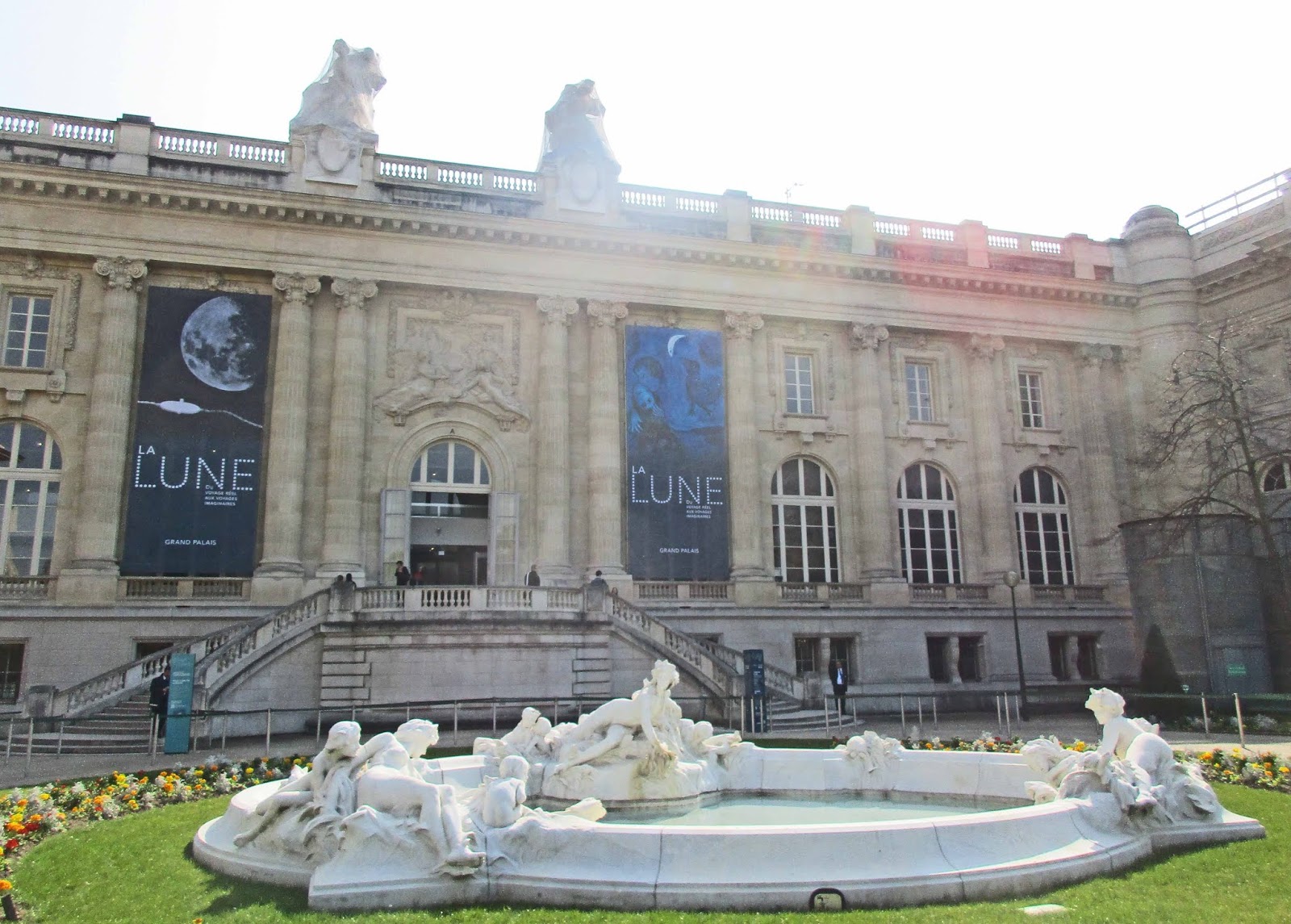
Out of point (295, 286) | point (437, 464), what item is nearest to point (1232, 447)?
point (437, 464)

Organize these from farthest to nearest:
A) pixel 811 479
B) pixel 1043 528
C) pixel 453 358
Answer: pixel 1043 528 → pixel 811 479 → pixel 453 358

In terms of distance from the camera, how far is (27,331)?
2991 cm

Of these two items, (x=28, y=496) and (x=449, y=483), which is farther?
(x=449, y=483)

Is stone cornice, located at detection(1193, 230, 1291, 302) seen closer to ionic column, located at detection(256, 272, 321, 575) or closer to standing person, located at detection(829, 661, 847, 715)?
standing person, located at detection(829, 661, 847, 715)

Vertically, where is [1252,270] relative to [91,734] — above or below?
above

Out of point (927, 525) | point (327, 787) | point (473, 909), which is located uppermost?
point (927, 525)

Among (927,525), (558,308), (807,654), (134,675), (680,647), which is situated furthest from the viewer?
(927,525)

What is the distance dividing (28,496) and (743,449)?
70.1ft

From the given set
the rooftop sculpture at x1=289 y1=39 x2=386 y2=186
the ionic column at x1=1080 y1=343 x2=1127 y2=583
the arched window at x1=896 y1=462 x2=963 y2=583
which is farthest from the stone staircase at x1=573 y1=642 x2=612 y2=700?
the ionic column at x1=1080 y1=343 x2=1127 y2=583

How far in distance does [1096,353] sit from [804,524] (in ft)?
45.7

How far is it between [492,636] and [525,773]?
52.0 feet

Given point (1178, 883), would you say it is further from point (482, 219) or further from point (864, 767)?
point (482, 219)

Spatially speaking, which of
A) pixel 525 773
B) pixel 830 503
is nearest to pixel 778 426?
pixel 830 503

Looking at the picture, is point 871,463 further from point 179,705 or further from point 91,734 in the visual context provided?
point 91,734
